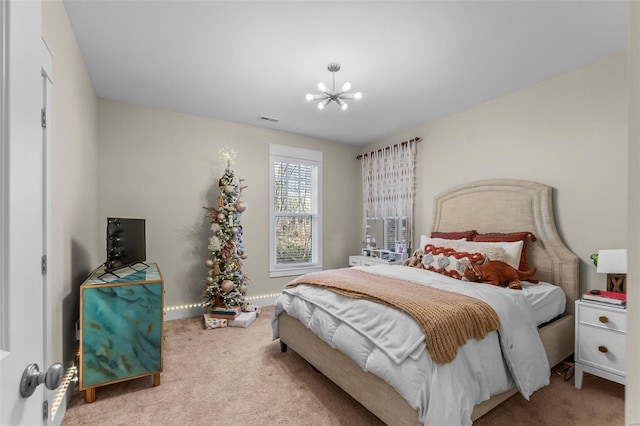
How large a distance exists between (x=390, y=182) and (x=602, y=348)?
9.91 feet

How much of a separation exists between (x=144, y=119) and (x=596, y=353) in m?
4.93

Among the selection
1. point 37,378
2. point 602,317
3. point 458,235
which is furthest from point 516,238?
point 37,378

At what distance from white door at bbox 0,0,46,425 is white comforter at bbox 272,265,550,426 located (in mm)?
1475

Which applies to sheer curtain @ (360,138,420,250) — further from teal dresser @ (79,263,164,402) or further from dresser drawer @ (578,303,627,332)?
teal dresser @ (79,263,164,402)

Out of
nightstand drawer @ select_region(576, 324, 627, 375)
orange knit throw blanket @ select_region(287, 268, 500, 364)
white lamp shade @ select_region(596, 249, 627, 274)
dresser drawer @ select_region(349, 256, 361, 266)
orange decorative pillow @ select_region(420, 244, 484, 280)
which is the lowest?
nightstand drawer @ select_region(576, 324, 627, 375)

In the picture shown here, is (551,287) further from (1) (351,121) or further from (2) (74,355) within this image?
(2) (74,355)

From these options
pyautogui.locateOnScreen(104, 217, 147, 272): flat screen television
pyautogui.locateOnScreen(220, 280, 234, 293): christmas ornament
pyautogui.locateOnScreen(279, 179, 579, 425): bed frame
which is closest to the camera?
pyautogui.locateOnScreen(279, 179, 579, 425): bed frame

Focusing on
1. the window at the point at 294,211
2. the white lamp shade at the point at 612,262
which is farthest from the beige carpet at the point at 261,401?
the window at the point at 294,211

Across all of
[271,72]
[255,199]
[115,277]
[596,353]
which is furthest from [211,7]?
[596,353]

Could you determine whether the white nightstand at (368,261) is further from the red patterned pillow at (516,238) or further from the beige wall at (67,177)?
the beige wall at (67,177)

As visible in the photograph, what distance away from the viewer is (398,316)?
1.79 metres

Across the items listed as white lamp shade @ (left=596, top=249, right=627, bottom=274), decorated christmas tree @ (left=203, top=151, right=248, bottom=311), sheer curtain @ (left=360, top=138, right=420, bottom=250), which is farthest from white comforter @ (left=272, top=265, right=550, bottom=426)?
sheer curtain @ (left=360, top=138, right=420, bottom=250)

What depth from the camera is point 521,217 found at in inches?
120

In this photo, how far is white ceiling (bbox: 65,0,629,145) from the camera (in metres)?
2.01
